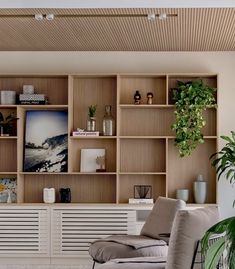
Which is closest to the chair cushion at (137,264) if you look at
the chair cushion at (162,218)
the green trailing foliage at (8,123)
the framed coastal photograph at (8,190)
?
the chair cushion at (162,218)

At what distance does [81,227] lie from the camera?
699 centimetres

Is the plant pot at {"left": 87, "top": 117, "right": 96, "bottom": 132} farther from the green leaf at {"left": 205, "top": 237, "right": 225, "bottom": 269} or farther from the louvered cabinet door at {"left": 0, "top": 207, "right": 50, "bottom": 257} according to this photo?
the green leaf at {"left": 205, "top": 237, "right": 225, "bottom": 269}

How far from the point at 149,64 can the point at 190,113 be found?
0.86 m

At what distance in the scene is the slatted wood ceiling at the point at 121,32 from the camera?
564cm

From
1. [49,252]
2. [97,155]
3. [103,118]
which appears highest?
[103,118]

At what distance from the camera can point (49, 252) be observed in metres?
6.98

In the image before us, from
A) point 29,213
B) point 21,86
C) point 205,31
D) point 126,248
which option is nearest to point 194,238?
point 126,248

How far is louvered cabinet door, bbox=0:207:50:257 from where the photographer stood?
6.99m

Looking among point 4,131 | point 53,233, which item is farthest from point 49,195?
point 4,131

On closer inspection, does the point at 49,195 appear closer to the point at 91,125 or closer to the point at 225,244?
the point at 91,125

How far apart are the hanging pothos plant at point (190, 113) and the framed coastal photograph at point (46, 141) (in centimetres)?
141
